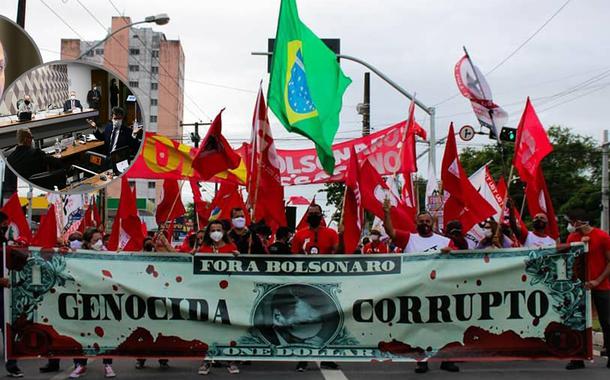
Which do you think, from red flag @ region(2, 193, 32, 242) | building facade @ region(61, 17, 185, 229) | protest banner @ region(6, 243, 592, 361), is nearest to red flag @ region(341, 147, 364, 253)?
protest banner @ region(6, 243, 592, 361)

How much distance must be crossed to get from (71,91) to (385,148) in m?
7.64

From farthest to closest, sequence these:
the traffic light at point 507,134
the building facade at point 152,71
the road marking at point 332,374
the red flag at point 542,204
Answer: the building facade at point 152,71, the traffic light at point 507,134, the red flag at point 542,204, the road marking at point 332,374

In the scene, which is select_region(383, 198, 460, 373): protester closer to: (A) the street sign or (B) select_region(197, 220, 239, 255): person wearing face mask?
(B) select_region(197, 220, 239, 255): person wearing face mask

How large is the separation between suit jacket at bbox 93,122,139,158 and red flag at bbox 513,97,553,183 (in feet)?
16.0

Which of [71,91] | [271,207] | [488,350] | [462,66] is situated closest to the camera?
[488,350]

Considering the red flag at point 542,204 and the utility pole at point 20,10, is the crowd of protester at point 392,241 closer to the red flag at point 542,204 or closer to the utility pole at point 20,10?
the red flag at point 542,204

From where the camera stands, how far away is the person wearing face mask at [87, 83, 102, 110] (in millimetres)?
9633

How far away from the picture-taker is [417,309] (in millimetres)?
8711

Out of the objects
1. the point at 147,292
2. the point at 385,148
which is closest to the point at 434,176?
the point at 385,148

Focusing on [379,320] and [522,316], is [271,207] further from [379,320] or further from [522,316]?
[522,316]

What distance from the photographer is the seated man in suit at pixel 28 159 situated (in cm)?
914

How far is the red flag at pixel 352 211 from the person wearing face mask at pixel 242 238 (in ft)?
3.37

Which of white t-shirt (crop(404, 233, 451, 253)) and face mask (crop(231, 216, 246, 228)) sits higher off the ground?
face mask (crop(231, 216, 246, 228))

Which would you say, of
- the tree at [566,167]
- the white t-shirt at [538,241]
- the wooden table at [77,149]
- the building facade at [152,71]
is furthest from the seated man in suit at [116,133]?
the building facade at [152,71]
